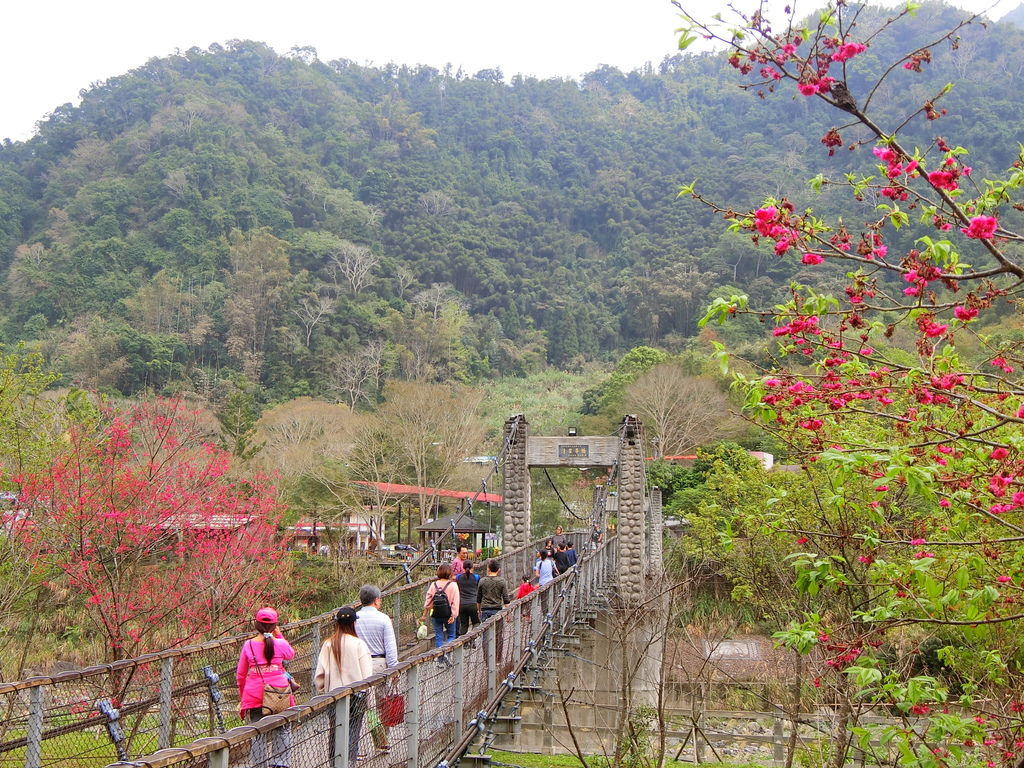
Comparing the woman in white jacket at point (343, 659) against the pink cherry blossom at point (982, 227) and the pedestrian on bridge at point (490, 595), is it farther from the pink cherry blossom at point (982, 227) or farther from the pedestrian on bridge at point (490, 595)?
the pedestrian on bridge at point (490, 595)

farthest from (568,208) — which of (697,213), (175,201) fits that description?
(175,201)

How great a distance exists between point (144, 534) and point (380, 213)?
55.6 metres

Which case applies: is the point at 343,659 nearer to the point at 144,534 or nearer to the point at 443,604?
the point at 443,604

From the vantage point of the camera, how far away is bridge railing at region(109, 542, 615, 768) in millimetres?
2533

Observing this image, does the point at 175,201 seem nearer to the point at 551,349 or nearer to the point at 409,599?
the point at 551,349

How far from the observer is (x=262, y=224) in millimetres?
55219

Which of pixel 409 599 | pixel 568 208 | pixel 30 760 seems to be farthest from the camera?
pixel 568 208

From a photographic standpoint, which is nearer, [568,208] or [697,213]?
[697,213]

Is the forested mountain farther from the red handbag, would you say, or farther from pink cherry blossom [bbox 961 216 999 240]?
pink cherry blossom [bbox 961 216 999 240]

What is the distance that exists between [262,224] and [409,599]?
50.6 m

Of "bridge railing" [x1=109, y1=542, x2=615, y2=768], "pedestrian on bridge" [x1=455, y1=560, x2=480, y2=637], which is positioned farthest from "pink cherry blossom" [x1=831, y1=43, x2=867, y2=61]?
"pedestrian on bridge" [x1=455, y1=560, x2=480, y2=637]

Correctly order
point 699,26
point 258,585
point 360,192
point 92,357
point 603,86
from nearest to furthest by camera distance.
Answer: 1. point 699,26
2. point 258,585
3. point 92,357
4. point 360,192
5. point 603,86

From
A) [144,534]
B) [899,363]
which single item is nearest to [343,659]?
[899,363]

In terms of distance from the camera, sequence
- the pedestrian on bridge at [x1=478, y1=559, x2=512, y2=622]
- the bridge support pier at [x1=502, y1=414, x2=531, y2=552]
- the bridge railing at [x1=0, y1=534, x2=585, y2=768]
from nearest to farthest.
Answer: the bridge railing at [x1=0, y1=534, x2=585, y2=768] → the pedestrian on bridge at [x1=478, y1=559, x2=512, y2=622] → the bridge support pier at [x1=502, y1=414, x2=531, y2=552]
